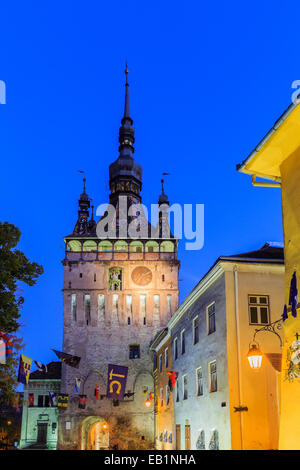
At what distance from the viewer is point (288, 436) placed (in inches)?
332

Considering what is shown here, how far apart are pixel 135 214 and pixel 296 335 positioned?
4972 cm

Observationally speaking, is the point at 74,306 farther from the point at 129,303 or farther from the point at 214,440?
the point at 214,440

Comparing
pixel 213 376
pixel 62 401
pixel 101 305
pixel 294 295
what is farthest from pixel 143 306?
pixel 294 295

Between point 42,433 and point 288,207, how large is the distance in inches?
1831

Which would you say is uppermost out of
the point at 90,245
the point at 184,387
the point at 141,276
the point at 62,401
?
the point at 90,245

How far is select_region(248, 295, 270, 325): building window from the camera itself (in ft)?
56.1

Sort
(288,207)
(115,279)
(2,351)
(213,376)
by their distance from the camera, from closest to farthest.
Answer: (288,207) < (2,351) < (213,376) < (115,279)

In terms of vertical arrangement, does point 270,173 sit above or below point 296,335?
above

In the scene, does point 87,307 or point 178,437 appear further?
point 87,307

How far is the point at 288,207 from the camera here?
927 centimetres

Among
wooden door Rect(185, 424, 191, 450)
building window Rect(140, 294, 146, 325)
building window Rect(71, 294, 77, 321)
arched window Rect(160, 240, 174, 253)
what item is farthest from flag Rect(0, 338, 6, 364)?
arched window Rect(160, 240, 174, 253)

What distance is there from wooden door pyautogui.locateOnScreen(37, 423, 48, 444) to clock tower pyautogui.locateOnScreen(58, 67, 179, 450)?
4.28 m
